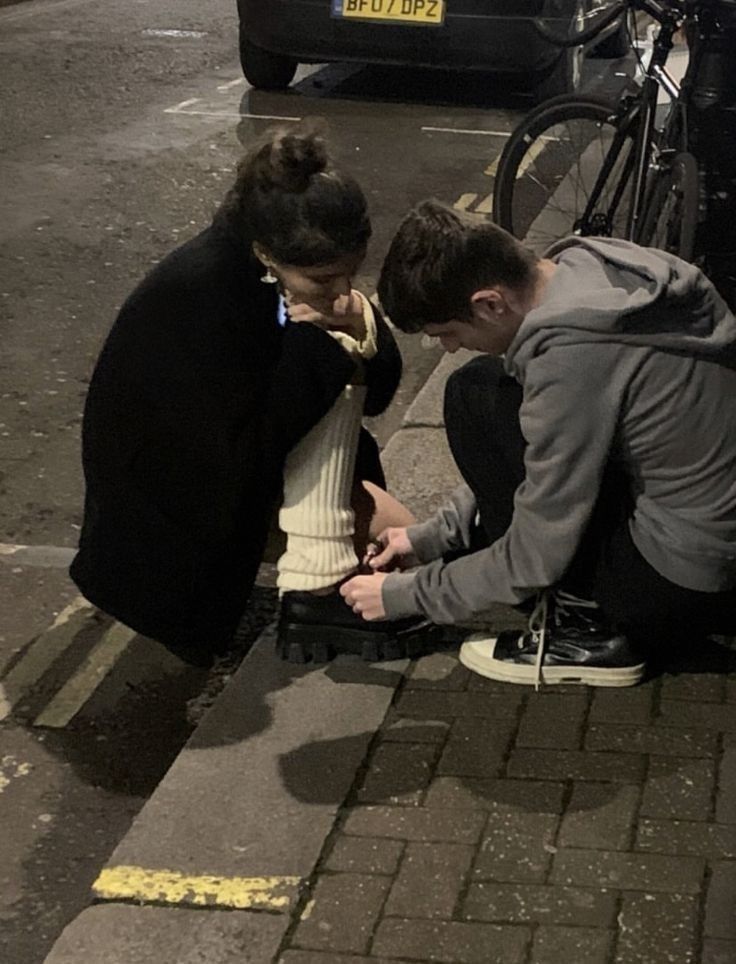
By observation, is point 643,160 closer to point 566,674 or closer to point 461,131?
point 566,674

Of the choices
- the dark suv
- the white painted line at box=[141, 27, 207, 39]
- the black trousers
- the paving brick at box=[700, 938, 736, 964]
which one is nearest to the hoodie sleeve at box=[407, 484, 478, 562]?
the black trousers

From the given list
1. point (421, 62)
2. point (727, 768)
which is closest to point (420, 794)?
point (727, 768)

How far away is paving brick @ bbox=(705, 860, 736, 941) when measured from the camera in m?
2.66

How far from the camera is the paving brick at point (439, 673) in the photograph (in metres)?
3.42

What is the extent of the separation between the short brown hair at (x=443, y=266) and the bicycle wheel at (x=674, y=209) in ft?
7.71

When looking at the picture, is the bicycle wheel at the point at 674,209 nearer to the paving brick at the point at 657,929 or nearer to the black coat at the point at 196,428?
the black coat at the point at 196,428

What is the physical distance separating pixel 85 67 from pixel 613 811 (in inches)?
365

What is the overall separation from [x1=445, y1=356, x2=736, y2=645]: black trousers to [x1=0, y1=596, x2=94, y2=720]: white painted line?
109 cm

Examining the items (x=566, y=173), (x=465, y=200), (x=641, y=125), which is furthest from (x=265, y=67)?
(x=641, y=125)

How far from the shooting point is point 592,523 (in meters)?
3.27

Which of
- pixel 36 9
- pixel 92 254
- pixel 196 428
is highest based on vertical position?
pixel 196 428

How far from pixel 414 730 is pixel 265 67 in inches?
304

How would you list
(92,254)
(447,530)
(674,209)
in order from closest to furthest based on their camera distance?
(447,530) < (674,209) < (92,254)

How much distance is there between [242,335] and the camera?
327 cm
